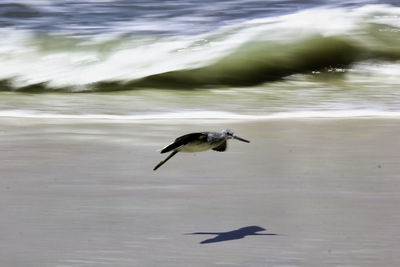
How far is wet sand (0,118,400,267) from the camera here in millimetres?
3092

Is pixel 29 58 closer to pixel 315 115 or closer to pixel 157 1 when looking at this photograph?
pixel 157 1

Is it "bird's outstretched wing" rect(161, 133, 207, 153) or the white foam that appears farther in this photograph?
the white foam

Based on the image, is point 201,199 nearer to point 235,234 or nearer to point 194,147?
point 194,147

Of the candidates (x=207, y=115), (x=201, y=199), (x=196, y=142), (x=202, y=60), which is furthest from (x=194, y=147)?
(x=202, y=60)

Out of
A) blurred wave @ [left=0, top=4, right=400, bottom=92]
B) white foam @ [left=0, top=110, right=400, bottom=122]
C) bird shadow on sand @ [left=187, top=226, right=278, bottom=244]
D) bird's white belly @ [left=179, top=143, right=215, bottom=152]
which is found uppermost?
blurred wave @ [left=0, top=4, right=400, bottom=92]

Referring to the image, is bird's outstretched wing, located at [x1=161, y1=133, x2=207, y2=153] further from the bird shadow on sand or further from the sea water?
the sea water

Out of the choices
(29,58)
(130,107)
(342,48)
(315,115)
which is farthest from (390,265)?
(29,58)

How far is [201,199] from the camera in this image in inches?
154

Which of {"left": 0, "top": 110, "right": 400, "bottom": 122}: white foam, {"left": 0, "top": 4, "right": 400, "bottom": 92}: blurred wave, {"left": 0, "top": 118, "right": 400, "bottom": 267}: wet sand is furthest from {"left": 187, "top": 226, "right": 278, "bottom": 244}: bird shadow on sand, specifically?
{"left": 0, "top": 4, "right": 400, "bottom": 92}: blurred wave

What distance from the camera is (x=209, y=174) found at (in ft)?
14.7

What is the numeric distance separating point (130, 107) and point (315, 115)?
157 cm

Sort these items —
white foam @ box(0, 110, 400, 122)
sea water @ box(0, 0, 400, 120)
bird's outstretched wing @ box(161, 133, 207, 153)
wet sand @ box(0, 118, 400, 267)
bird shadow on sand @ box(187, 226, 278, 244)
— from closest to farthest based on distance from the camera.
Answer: wet sand @ box(0, 118, 400, 267) → bird shadow on sand @ box(187, 226, 278, 244) → bird's outstretched wing @ box(161, 133, 207, 153) → white foam @ box(0, 110, 400, 122) → sea water @ box(0, 0, 400, 120)

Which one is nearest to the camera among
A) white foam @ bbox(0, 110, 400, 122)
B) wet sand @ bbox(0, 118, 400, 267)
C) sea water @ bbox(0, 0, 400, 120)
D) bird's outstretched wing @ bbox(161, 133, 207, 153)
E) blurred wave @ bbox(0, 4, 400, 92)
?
wet sand @ bbox(0, 118, 400, 267)

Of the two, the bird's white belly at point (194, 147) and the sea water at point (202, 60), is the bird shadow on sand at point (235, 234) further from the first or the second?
the sea water at point (202, 60)
